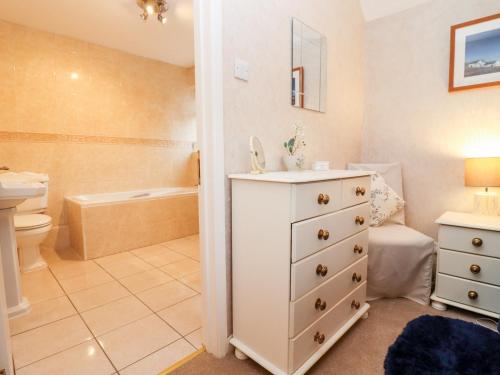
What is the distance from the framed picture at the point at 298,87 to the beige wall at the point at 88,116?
270cm

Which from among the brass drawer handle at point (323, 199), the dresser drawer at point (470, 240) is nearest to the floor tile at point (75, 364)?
the brass drawer handle at point (323, 199)

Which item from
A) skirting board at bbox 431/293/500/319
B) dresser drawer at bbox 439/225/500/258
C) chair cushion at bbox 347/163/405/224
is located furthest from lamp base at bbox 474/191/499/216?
skirting board at bbox 431/293/500/319

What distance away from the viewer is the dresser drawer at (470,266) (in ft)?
5.23

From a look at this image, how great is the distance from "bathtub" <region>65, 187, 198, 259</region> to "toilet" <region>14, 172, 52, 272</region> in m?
0.33

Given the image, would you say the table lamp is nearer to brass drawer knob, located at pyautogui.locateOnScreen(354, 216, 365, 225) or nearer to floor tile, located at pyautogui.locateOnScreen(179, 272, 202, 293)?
brass drawer knob, located at pyautogui.locateOnScreen(354, 216, 365, 225)

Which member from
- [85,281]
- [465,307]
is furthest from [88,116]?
[465,307]

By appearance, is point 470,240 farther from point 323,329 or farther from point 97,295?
point 97,295

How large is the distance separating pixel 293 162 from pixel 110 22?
2.56m

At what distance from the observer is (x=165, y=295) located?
78.7 inches

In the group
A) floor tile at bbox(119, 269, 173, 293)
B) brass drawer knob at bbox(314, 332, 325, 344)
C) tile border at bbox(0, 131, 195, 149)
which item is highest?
tile border at bbox(0, 131, 195, 149)

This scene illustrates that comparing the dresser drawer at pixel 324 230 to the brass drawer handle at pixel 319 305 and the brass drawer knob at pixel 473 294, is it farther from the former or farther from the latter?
the brass drawer knob at pixel 473 294

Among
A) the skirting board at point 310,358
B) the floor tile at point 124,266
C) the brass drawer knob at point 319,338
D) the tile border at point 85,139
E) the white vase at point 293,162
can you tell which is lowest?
the floor tile at point 124,266

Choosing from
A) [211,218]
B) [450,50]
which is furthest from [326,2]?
[211,218]

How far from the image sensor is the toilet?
7.52ft
